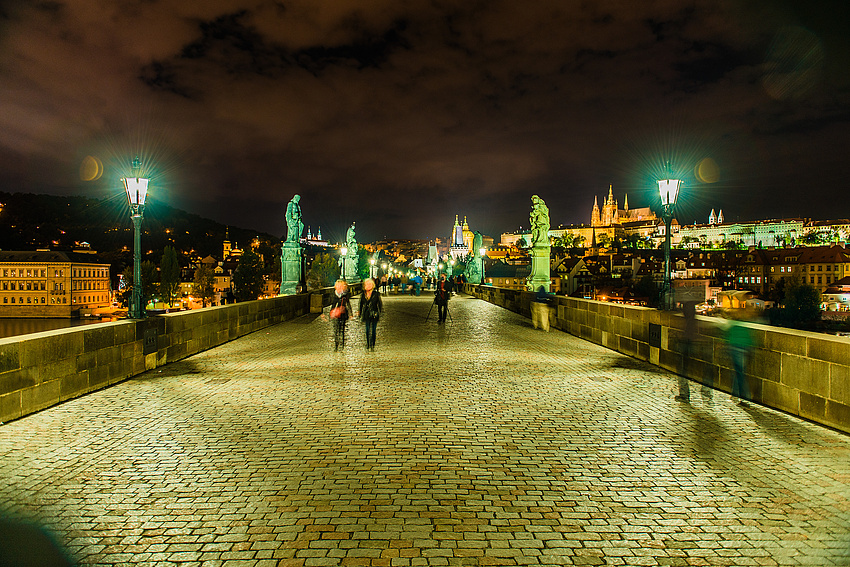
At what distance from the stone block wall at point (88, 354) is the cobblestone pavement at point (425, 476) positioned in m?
0.28

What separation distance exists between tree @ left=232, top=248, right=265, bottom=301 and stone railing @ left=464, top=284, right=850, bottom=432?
320 ft

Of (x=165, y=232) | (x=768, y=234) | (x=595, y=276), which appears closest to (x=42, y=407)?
(x=595, y=276)

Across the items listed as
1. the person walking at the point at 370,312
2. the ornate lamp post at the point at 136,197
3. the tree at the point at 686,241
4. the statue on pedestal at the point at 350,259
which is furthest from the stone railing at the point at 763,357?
the tree at the point at 686,241

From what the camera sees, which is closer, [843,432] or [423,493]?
[423,493]

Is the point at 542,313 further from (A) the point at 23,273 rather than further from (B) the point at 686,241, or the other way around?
(B) the point at 686,241

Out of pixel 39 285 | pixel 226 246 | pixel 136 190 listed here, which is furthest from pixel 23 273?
pixel 136 190

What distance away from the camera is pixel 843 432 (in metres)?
5.46

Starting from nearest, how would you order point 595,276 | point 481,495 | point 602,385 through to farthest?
1. point 481,495
2. point 602,385
3. point 595,276

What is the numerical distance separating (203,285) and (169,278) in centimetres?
913

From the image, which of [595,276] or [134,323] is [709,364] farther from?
[595,276]

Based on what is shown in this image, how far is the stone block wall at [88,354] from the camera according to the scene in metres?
6.02

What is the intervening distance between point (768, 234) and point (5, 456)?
214 metres

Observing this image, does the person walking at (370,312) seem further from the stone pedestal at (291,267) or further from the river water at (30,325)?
the river water at (30,325)

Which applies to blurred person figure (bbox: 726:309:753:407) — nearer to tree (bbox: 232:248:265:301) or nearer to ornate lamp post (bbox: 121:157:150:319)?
ornate lamp post (bbox: 121:157:150:319)
